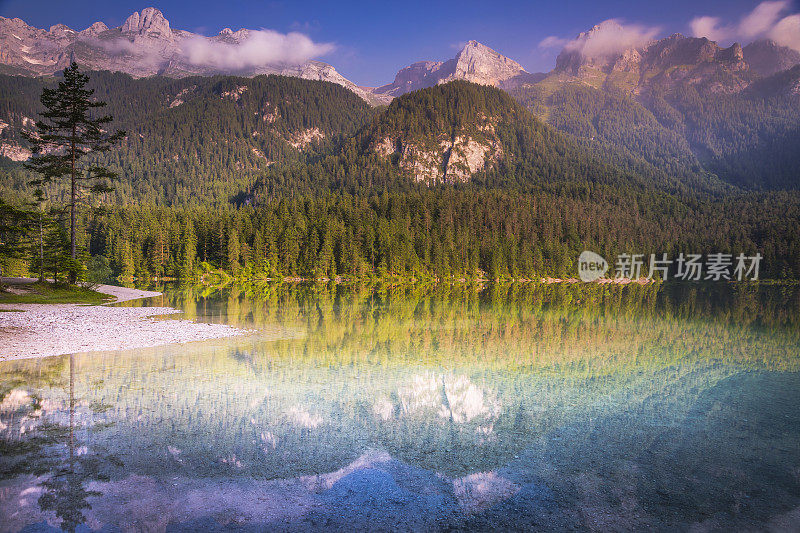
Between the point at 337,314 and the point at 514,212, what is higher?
the point at 514,212

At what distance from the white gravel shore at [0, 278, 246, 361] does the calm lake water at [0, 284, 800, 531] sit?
1.83 m

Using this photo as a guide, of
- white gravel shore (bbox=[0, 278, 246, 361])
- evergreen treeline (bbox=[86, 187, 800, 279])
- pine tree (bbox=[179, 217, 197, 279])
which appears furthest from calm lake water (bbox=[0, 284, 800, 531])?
evergreen treeline (bbox=[86, 187, 800, 279])

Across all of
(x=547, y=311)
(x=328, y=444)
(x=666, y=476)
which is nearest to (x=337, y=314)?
(x=547, y=311)

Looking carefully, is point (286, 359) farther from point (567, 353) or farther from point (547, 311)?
point (547, 311)

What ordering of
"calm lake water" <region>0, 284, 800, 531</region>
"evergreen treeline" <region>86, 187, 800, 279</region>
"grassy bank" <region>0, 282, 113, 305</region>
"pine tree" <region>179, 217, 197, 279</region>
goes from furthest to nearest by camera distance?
"evergreen treeline" <region>86, 187, 800, 279</region>, "pine tree" <region>179, 217, 197, 279</region>, "grassy bank" <region>0, 282, 113, 305</region>, "calm lake water" <region>0, 284, 800, 531</region>

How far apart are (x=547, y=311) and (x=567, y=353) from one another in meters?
22.2

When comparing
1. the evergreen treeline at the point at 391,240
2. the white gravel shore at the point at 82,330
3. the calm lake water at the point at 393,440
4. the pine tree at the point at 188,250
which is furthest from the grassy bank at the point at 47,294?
the evergreen treeline at the point at 391,240

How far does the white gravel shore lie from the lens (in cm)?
2003

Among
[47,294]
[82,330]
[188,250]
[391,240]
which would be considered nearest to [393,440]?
[82,330]

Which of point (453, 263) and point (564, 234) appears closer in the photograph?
point (453, 263)

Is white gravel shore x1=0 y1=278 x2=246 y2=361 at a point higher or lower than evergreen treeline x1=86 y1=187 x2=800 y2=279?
lower

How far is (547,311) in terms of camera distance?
4459 centimetres

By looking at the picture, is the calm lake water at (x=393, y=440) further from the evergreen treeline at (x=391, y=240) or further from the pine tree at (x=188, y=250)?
the evergreen treeline at (x=391, y=240)

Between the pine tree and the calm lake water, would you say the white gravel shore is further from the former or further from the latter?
the pine tree
